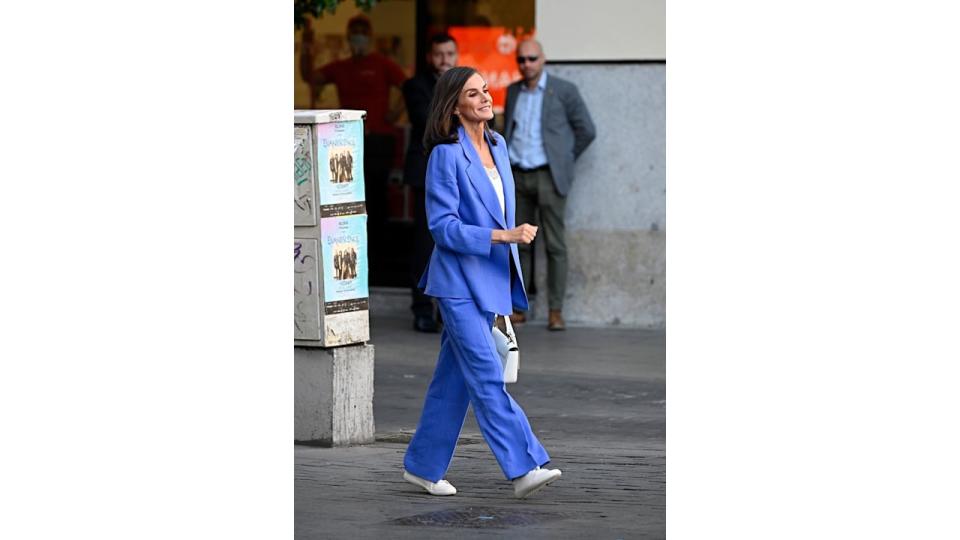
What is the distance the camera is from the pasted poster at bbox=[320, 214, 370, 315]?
29.7 feet

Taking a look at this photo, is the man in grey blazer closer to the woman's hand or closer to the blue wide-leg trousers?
the blue wide-leg trousers

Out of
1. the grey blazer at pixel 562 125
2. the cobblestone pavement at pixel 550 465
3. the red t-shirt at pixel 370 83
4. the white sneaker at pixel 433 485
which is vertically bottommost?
the cobblestone pavement at pixel 550 465

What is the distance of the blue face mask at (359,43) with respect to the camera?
15.2 metres

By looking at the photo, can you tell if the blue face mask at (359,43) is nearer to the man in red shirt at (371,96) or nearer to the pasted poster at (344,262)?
the man in red shirt at (371,96)

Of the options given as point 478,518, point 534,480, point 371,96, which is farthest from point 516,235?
point 371,96

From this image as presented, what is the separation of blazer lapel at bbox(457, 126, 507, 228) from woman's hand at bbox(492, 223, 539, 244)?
0.77ft

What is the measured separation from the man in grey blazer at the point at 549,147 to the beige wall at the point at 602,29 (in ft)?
1.08

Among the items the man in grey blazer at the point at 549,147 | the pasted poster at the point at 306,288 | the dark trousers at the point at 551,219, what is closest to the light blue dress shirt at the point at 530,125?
the man in grey blazer at the point at 549,147

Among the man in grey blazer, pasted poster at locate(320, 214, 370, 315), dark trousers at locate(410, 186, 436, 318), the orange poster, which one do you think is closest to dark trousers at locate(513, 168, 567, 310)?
the man in grey blazer
